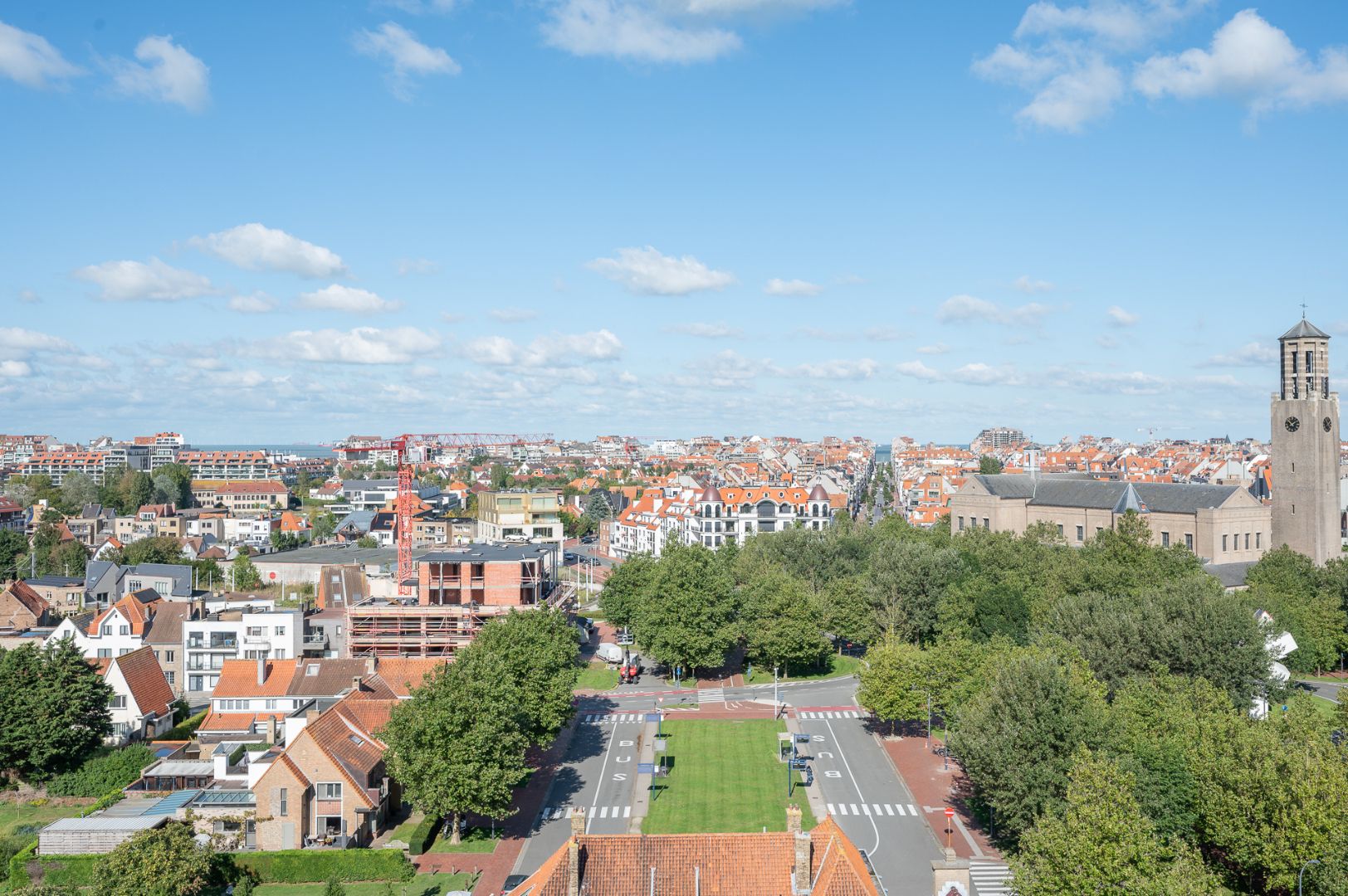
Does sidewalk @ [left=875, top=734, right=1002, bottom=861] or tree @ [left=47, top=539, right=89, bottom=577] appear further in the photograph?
tree @ [left=47, top=539, right=89, bottom=577]

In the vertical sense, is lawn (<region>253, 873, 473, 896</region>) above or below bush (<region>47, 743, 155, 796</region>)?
below

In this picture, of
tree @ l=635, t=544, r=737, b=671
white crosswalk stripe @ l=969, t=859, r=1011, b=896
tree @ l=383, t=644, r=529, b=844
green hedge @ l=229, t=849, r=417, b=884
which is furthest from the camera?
tree @ l=635, t=544, r=737, b=671

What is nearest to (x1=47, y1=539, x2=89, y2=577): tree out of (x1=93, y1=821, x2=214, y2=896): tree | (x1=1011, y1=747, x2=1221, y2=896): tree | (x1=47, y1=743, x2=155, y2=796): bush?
(x1=47, y1=743, x2=155, y2=796): bush

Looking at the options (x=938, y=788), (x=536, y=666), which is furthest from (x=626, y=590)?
(x=938, y=788)

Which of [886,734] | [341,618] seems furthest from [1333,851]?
[341,618]

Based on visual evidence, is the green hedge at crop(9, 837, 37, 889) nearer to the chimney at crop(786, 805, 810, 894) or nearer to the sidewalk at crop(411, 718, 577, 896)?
the sidewalk at crop(411, 718, 577, 896)

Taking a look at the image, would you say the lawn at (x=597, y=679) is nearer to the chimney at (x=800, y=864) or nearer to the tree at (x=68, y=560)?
the chimney at (x=800, y=864)

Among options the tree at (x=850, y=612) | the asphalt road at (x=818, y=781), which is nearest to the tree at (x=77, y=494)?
the asphalt road at (x=818, y=781)
